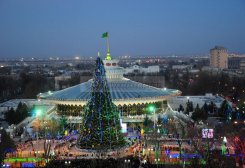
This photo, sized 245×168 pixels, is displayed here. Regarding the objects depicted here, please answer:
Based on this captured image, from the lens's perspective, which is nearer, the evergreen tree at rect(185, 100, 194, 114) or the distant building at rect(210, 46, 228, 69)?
the evergreen tree at rect(185, 100, 194, 114)

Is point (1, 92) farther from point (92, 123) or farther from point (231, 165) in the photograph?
point (231, 165)

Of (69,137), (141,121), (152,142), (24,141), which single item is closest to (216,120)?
(141,121)

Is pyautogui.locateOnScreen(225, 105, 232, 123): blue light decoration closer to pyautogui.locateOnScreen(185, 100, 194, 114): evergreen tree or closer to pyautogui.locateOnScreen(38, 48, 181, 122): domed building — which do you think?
pyautogui.locateOnScreen(185, 100, 194, 114): evergreen tree

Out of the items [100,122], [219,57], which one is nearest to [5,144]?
[100,122]

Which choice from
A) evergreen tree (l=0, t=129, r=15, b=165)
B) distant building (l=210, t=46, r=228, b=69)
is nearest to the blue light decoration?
evergreen tree (l=0, t=129, r=15, b=165)

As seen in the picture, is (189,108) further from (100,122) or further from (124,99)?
(100,122)

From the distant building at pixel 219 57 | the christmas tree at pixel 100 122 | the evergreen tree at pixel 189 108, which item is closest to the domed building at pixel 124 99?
the evergreen tree at pixel 189 108

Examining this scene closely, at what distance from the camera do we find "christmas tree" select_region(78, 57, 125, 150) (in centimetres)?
2153

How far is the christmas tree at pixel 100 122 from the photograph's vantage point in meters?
21.5

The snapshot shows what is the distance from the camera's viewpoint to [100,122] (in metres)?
21.4

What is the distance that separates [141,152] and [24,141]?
8461 millimetres

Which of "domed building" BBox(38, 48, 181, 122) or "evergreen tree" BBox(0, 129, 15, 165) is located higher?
"domed building" BBox(38, 48, 181, 122)

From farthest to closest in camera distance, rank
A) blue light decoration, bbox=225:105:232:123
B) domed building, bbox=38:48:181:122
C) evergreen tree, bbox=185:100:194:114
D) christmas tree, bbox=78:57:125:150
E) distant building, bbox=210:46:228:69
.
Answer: distant building, bbox=210:46:228:69 → evergreen tree, bbox=185:100:194:114 → blue light decoration, bbox=225:105:232:123 → domed building, bbox=38:48:181:122 → christmas tree, bbox=78:57:125:150

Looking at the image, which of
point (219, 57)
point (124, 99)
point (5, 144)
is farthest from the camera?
Answer: point (219, 57)
